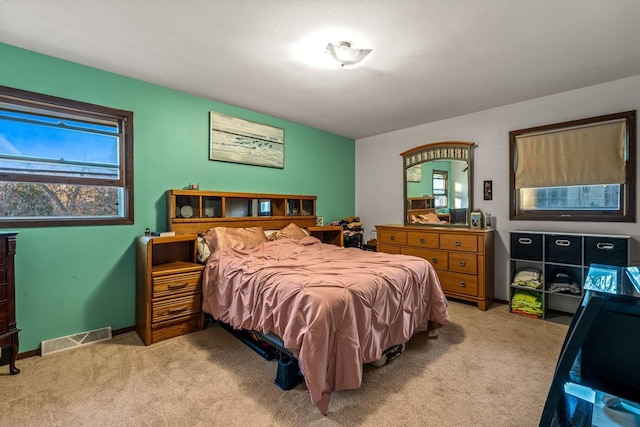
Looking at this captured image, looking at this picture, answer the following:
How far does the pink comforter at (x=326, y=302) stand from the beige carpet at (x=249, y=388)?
236mm

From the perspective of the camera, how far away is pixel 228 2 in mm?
1843

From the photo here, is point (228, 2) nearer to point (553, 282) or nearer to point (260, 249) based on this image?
point (260, 249)

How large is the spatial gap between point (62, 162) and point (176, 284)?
59.8 inches

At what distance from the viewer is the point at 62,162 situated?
2.66m

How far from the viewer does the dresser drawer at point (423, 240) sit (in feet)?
12.8

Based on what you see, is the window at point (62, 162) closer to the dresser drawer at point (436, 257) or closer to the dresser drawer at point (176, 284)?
the dresser drawer at point (176, 284)

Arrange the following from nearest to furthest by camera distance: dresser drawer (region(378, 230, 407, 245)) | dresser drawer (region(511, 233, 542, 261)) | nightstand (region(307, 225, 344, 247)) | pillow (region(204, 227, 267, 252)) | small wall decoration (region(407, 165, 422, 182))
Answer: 1. pillow (region(204, 227, 267, 252))
2. dresser drawer (region(511, 233, 542, 261))
3. dresser drawer (region(378, 230, 407, 245))
4. nightstand (region(307, 225, 344, 247))
5. small wall decoration (region(407, 165, 422, 182))

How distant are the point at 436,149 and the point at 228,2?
3435mm

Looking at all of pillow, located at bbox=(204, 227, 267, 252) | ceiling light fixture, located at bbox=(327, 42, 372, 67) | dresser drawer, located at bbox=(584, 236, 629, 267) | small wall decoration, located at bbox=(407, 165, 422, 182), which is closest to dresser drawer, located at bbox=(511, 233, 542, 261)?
dresser drawer, located at bbox=(584, 236, 629, 267)

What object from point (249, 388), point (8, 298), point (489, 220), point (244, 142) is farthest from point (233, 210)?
point (489, 220)

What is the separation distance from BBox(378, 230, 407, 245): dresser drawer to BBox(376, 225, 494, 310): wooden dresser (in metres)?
0.08

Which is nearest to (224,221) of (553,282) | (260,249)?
(260,249)

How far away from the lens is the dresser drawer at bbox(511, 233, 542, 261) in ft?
10.7

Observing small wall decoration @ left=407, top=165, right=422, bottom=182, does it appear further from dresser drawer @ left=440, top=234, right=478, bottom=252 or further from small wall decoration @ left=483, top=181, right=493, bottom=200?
dresser drawer @ left=440, top=234, right=478, bottom=252
